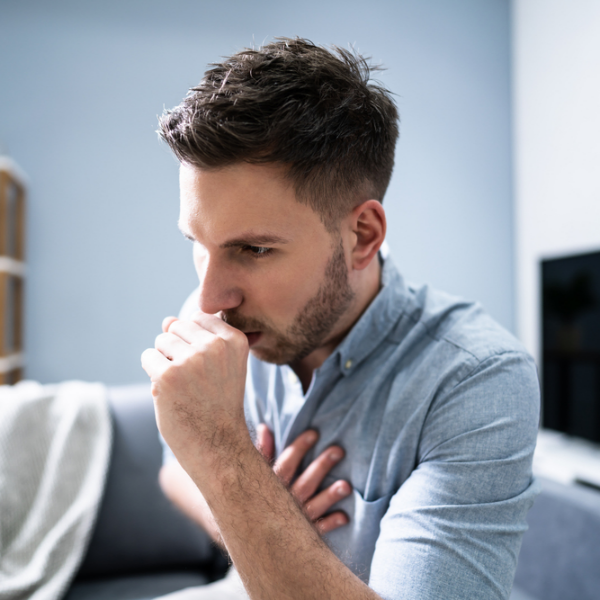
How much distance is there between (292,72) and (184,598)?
931 millimetres

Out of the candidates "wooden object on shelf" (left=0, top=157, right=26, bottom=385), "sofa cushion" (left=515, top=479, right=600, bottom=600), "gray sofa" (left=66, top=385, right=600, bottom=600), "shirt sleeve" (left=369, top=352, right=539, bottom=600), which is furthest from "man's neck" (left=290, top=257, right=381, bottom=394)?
"wooden object on shelf" (left=0, top=157, right=26, bottom=385)

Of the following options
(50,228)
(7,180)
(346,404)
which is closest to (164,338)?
(346,404)

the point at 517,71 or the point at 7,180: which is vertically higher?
the point at 517,71

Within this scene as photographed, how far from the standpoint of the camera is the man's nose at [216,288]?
0.80 m

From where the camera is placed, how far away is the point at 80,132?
2.41 metres

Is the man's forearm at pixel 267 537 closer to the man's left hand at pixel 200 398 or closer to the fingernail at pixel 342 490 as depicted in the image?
the man's left hand at pixel 200 398

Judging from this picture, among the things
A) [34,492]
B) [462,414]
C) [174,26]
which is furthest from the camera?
[174,26]

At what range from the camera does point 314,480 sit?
0.88 meters

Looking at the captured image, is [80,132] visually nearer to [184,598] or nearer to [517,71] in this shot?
[184,598]

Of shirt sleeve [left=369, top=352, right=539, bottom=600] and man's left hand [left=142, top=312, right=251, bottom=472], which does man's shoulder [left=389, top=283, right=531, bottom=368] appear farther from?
man's left hand [left=142, top=312, right=251, bottom=472]

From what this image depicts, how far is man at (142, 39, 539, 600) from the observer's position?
68cm

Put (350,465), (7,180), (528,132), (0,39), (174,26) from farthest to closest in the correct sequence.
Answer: (528,132), (174,26), (0,39), (7,180), (350,465)

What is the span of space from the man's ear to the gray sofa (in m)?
0.87

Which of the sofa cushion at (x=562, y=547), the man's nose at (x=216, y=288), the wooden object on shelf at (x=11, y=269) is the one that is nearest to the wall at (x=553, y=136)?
the sofa cushion at (x=562, y=547)
